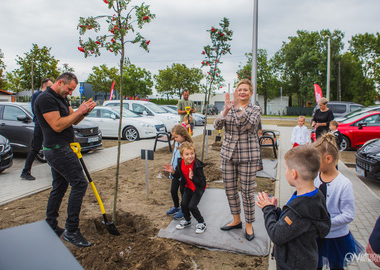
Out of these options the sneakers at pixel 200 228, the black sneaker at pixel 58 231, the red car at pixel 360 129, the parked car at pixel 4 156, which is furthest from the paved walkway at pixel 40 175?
the red car at pixel 360 129

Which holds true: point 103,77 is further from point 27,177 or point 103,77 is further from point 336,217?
point 336,217

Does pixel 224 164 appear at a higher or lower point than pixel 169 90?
lower

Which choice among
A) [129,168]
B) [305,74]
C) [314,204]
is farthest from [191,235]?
[305,74]

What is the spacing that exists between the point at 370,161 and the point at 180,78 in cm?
4264

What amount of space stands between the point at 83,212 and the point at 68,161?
57.3 inches

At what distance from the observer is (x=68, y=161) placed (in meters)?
3.17

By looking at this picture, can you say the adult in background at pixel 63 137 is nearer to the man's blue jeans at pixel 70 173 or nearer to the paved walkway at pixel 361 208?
the man's blue jeans at pixel 70 173

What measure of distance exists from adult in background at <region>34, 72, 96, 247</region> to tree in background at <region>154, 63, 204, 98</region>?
44.1 metres

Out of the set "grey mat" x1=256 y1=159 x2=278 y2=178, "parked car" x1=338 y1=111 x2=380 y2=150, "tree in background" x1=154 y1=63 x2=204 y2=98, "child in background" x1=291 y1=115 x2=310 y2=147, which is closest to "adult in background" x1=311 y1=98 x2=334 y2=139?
"child in background" x1=291 y1=115 x2=310 y2=147

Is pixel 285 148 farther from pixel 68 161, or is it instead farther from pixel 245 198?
pixel 68 161

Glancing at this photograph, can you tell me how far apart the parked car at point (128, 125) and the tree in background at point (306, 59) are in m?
40.4

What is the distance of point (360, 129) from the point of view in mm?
10336

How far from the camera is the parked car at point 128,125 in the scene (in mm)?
13039

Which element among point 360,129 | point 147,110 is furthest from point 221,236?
point 147,110
